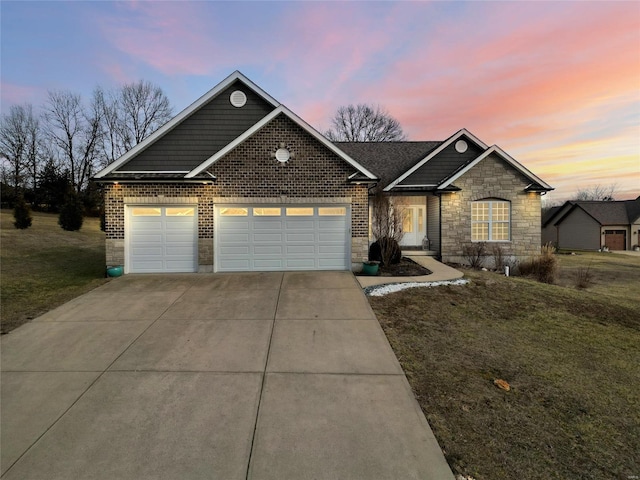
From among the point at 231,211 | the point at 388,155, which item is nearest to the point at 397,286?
the point at 231,211

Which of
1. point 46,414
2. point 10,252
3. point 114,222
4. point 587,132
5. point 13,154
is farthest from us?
point 13,154

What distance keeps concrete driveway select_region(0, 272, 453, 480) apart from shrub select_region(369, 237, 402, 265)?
5.44 m

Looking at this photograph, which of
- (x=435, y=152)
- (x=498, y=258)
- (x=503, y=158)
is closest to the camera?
(x=498, y=258)

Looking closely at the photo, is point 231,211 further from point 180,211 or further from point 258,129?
point 258,129

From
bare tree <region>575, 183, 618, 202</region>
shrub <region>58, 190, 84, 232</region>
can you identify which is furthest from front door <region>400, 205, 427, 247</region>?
bare tree <region>575, 183, 618, 202</region>

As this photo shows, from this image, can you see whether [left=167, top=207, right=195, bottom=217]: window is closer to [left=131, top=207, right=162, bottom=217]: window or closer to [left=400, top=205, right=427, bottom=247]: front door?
[left=131, top=207, right=162, bottom=217]: window

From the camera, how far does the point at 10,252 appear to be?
47.5ft

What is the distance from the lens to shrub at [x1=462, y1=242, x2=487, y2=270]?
14.7 metres

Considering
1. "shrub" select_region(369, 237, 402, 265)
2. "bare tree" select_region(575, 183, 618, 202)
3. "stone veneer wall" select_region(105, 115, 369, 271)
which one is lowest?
"shrub" select_region(369, 237, 402, 265)

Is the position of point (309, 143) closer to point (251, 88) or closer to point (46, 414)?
point (251, 88)

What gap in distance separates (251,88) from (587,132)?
21.3 meters

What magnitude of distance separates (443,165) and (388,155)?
3.61 meters

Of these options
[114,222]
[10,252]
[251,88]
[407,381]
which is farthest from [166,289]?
[10,252]

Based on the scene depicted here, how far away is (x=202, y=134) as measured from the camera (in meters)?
12.4
